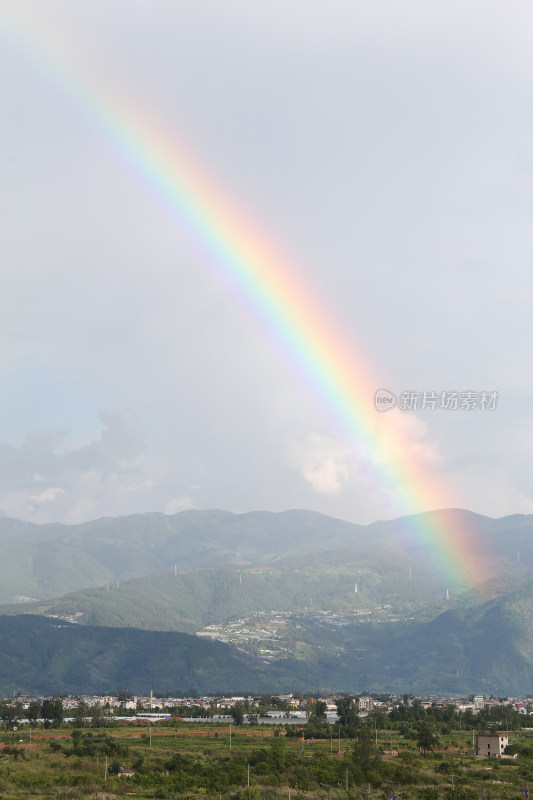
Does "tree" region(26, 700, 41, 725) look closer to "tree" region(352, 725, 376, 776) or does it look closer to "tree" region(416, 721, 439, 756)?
"tree" region(416, 721, 439, 756)

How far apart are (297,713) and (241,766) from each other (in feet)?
339

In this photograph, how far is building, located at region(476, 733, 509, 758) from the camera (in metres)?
86.6

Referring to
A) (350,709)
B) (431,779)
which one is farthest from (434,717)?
(431,779)

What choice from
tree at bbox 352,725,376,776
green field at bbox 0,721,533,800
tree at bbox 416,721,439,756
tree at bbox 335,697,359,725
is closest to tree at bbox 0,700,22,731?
green field at bbox 0,721,533,800

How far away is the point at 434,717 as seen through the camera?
14012 cm

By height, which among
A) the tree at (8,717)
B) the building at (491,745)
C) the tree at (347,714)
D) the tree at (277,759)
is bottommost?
the tree at (8,717)

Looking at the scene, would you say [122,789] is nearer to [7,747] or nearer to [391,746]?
[7,747]

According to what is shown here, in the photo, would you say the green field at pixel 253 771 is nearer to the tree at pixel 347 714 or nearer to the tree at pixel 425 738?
the tree at pixel 425 738

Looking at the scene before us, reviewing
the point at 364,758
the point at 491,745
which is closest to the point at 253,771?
the point at 364,758

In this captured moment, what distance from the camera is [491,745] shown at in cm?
8744

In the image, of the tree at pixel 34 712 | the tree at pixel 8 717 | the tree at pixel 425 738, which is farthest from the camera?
the tree at pixel 34 712

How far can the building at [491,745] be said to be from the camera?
3410 inches

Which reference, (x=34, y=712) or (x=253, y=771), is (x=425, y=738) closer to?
(x=253, y=771)

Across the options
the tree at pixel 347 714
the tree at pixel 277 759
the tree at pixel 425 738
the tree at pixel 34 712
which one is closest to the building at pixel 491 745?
the tree at pixel 425 738
